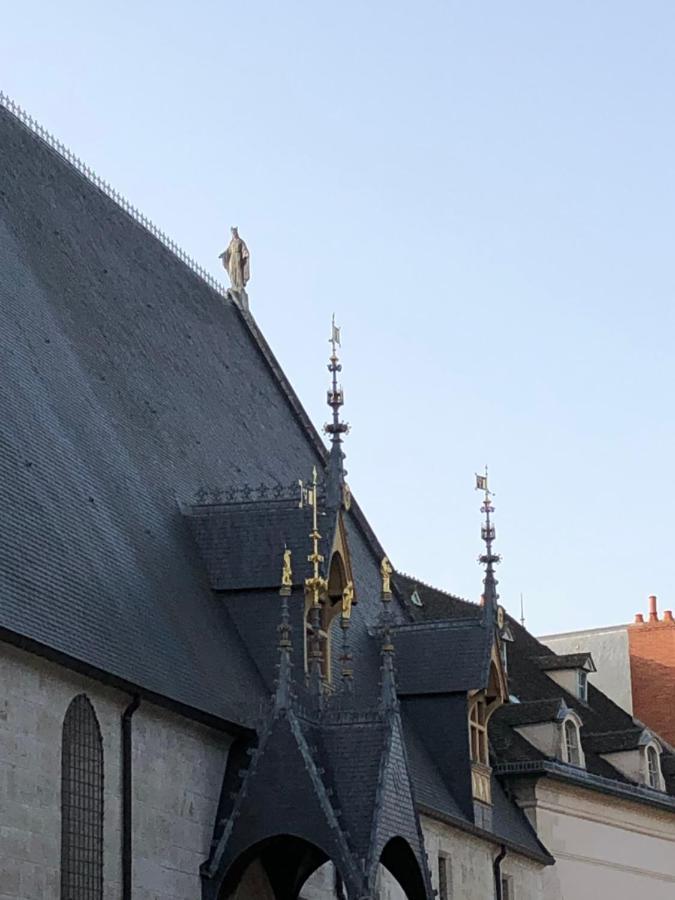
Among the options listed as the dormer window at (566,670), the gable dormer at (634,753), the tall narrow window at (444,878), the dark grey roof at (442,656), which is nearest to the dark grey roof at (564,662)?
the dormer window at (566,670)

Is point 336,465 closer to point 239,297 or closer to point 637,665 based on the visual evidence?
point 239,297

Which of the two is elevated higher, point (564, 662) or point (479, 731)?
point (564, 662)

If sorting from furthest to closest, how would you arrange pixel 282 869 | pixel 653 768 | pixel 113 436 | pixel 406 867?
pixel 653 768 < pixel 113 436 < pixel 406 867 < pixel 282 869

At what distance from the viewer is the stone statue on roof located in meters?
44.6

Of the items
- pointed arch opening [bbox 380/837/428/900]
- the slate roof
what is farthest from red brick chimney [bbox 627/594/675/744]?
pointed arch opening [bbox 380/837/428/900]

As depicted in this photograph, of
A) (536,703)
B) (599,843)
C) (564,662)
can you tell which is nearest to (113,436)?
(536,703)

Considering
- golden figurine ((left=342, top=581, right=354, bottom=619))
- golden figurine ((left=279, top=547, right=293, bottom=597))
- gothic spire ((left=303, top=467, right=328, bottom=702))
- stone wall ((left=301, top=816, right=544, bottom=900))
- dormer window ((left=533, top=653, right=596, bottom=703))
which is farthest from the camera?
dormer window ((left=533, top=653, right=596, bottom=703))

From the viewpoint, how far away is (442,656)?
122 ft

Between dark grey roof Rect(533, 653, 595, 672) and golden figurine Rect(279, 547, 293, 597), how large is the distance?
19.8 meters

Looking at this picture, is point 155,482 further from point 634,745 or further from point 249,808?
point 634,745

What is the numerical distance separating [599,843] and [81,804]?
22.2m

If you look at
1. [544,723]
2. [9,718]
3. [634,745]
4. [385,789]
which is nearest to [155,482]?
[385,789]

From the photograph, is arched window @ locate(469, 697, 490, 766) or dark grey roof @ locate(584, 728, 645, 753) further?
dark grey roof @ locate(584, 728, 645, 753)

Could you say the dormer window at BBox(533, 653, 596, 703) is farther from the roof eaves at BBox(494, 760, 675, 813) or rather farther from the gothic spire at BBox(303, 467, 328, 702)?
the gothic spire at BBox(303, 467, 328, 702)
